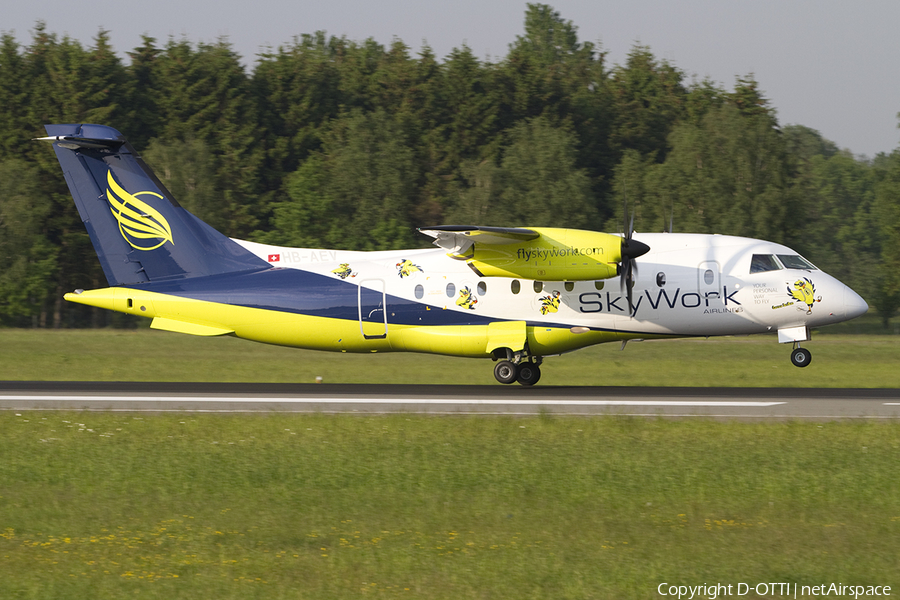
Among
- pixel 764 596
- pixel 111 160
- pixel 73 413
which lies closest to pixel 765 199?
pixel 111 160

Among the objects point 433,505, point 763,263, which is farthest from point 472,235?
point 433,505

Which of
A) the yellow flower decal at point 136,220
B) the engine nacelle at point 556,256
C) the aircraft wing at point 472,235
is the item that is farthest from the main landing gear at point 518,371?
the yellow flower decal at point 136,220

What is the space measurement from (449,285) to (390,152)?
41132 millimetres

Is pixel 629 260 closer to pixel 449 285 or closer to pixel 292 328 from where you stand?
pixel 449 285

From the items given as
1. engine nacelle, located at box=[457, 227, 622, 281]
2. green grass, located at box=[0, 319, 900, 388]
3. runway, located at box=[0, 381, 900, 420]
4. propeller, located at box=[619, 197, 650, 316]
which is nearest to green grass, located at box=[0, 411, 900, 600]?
runway, located at box=[0, 381, 900, 420]

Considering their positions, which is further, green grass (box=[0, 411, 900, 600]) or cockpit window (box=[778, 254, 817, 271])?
cockpit window (box=[778, 254, 817, 271])

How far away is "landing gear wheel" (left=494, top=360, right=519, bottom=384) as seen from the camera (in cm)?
2397

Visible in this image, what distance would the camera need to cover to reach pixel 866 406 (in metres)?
19.1

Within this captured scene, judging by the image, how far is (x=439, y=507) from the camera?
11305 mm

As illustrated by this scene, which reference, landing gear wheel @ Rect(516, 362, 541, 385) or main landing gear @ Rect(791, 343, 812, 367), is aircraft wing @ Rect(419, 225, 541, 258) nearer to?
landing gear wheel @ Rect(516, 362, 541, 385)

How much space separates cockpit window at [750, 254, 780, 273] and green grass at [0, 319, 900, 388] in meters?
4.75

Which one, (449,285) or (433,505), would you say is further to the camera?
(449,285)

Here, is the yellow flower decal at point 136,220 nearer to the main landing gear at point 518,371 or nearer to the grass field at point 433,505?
the grass field at point 433,505

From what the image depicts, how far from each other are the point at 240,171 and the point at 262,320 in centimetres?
4457
